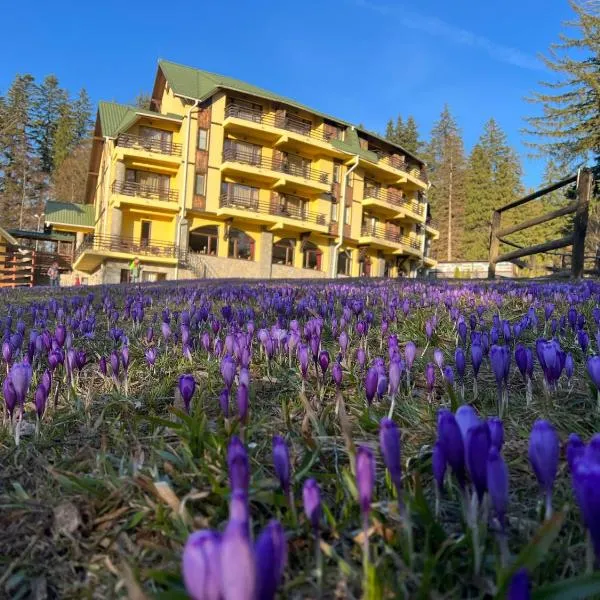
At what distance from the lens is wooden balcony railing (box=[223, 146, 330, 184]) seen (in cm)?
3422

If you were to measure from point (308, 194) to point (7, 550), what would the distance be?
38.6 meters

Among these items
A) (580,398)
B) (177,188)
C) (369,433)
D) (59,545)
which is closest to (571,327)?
(580,398)

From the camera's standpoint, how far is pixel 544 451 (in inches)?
34.4

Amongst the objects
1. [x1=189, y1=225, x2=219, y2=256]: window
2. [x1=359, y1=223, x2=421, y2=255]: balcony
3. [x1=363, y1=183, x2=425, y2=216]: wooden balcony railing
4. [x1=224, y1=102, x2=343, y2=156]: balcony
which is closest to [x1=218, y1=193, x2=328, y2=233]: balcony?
[x1=189, y1=225, x2=219, y2=256]: window

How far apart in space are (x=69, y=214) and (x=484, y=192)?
48.2 meters

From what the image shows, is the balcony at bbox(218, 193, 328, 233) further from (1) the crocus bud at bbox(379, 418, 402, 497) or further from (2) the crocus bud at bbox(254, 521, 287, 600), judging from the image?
(2) the crocus bud at bbox(254, 521, 287, 600)

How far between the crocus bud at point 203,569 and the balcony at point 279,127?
1368 inches

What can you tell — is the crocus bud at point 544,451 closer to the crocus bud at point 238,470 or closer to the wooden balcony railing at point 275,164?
the crocus bud at point 238,470

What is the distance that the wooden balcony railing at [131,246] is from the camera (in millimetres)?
31250

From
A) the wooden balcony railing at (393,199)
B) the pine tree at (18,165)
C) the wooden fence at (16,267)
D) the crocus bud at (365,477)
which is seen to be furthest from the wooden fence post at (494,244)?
the pine tree at (18,165)

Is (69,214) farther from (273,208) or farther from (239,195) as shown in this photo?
(273,208)

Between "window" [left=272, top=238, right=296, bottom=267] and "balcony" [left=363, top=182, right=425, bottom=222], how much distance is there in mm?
7730

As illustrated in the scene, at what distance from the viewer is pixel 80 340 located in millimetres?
3219

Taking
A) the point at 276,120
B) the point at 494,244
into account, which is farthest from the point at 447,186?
the point at 494,244
